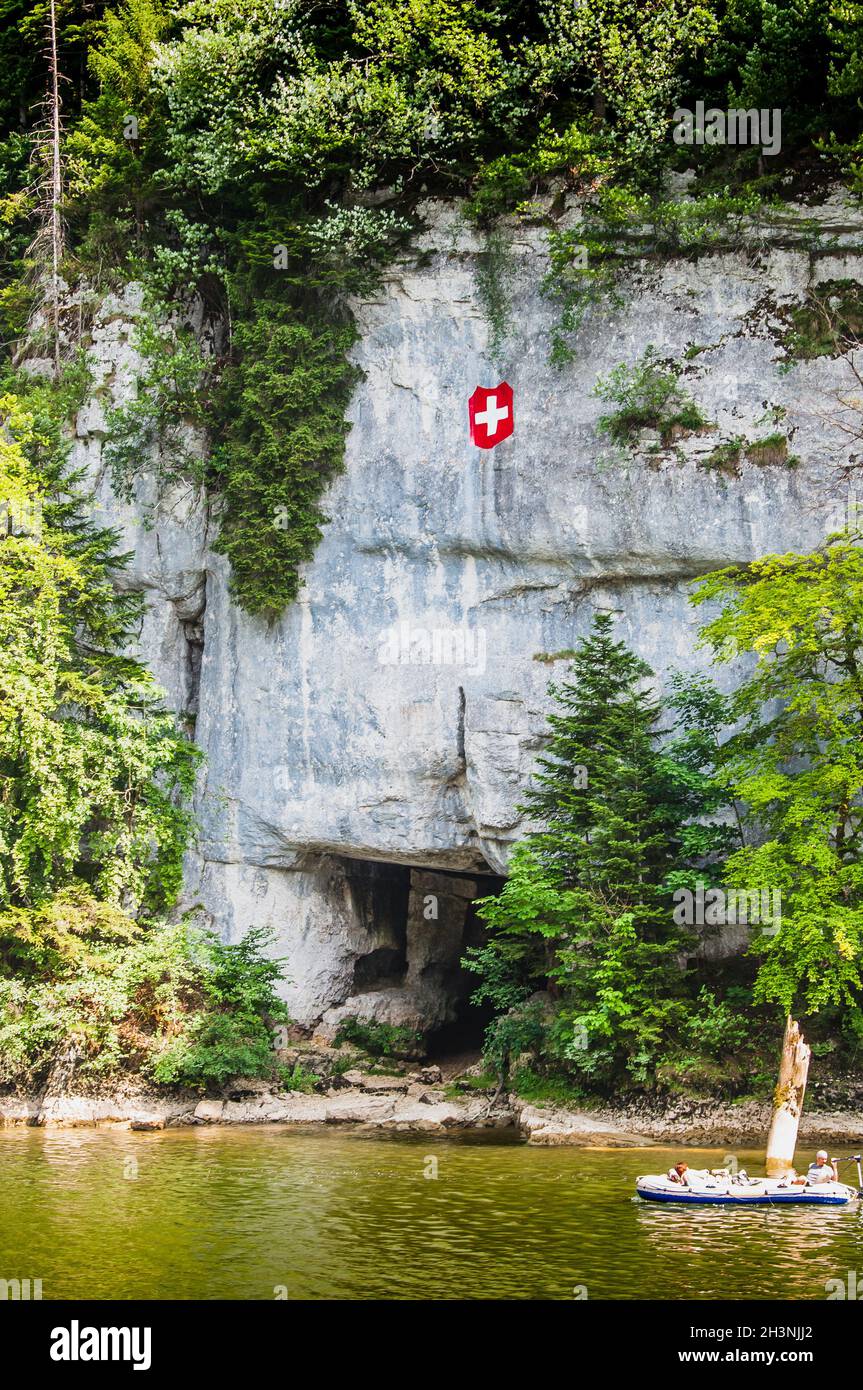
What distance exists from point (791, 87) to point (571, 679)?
11.9 metres

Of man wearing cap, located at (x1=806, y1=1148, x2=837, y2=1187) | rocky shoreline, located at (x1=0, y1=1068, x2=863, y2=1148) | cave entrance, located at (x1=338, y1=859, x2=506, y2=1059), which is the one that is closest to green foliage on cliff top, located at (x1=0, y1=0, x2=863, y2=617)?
cave entrance, located at (x1=338, y1=859, x2=506, y2=1059)

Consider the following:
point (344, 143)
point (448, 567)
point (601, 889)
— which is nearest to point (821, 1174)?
point (601, 889)

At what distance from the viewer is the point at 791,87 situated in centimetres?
2492

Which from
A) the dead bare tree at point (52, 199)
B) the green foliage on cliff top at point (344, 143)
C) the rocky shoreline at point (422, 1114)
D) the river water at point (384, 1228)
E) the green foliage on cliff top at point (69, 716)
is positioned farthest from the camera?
the dead bare tree at point (52, 199)

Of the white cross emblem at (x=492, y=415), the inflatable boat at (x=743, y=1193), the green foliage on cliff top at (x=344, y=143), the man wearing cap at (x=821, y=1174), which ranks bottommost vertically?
the inflatable boat at (x=743, y=1193)

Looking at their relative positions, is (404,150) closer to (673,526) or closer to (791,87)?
(791,87)

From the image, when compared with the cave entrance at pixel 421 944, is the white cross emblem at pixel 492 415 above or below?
above

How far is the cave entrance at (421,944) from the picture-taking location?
27312 mm

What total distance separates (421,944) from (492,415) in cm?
1105

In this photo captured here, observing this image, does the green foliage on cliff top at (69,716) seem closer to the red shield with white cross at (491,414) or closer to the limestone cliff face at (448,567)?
the limestone cliff face at (448,567)

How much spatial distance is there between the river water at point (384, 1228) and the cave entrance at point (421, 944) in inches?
299

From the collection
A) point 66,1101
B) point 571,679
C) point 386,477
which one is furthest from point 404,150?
point 66,1101

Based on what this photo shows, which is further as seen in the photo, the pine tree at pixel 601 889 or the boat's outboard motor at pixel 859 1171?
the pine tree at pixel 601 889

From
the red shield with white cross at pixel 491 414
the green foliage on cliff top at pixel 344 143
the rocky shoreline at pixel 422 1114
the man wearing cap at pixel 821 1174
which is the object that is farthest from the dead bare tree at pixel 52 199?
the man wearing cap at pixel 821 1174
